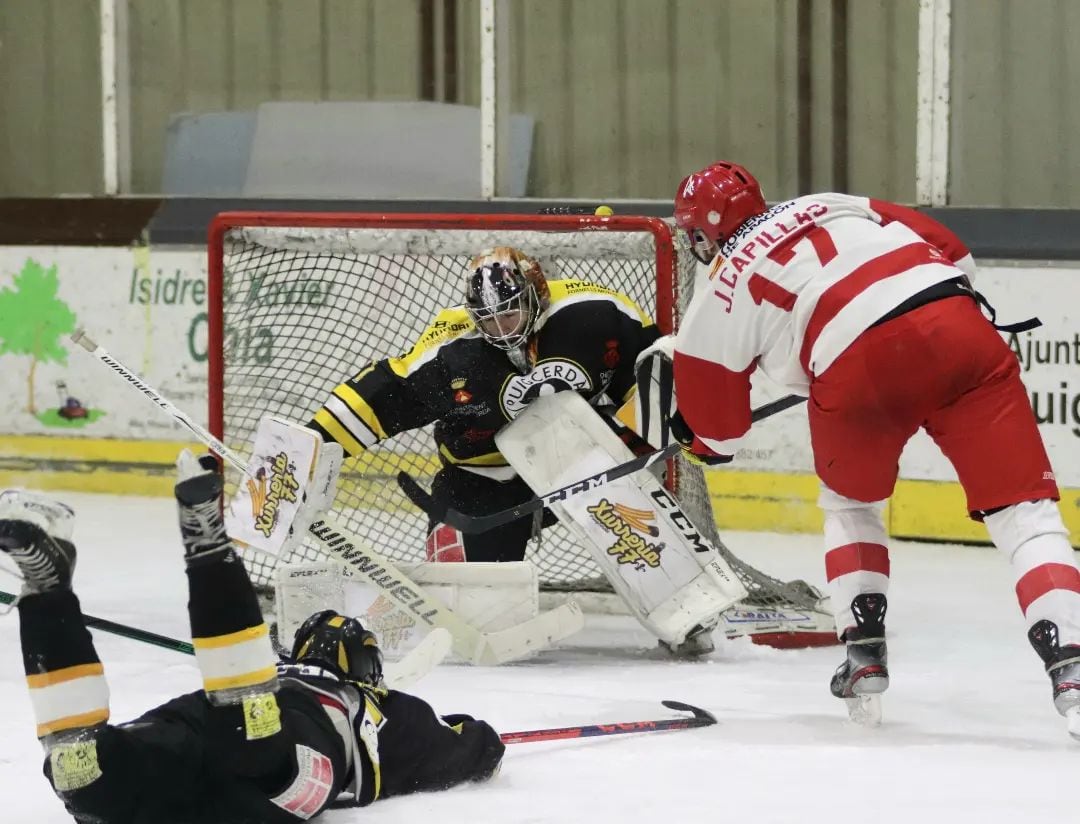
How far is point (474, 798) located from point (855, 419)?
92 centimetres

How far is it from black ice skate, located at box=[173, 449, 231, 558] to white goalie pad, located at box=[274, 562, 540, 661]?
4.76 feet

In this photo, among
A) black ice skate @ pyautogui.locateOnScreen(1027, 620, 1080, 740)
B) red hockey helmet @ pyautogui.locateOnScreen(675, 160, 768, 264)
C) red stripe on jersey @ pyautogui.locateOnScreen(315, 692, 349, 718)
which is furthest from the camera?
red hockey helmet @ pyautogui.locateOnScreen(675, 160, 768, 264)

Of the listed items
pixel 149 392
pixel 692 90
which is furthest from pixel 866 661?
pixel 692 90

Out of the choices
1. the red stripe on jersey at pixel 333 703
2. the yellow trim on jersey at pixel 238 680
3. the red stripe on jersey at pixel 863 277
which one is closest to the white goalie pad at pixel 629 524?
the red stripe on jersey at pixel 863 277

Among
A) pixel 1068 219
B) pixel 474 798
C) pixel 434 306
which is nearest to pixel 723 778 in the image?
pixel 474 798

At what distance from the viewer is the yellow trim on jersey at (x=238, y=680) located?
2.29 metres

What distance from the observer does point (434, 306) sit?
4898mm

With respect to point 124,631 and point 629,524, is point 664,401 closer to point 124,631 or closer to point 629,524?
point 629,524

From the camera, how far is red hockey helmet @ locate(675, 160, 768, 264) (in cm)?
325

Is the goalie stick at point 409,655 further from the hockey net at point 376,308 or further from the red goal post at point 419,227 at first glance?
the red goal post at point 419,227

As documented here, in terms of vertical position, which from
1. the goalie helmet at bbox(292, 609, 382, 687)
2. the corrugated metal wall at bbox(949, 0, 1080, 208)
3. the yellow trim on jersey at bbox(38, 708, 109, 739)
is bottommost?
the goalie helmet at bbox(292, 609, 382, 687)

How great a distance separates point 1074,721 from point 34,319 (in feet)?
14.3

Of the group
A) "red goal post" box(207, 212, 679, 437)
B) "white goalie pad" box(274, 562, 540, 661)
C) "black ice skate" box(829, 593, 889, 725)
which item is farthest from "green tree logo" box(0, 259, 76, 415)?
"black ice skate" box(829, 593, 889, 725)

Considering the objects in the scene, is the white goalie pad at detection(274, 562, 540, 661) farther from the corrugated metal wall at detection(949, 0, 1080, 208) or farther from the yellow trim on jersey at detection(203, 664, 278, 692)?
the corrugated metal wall at detection(949, 0, 1080, 208)
